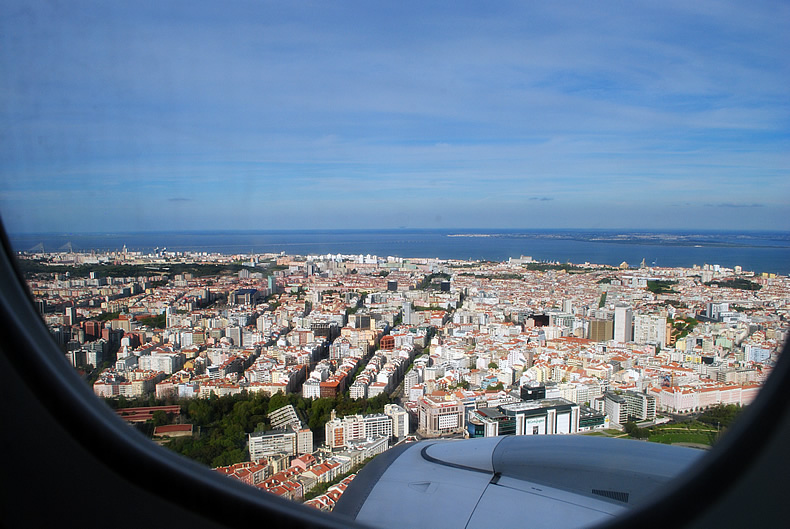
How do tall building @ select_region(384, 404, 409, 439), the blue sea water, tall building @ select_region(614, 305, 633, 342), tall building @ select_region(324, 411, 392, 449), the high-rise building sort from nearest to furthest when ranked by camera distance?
the blue sea water → tall building @ select_region(324, 411, 392, 449) → tall building @ select_region(384, 404, 409, 439) → the high-rise building → tall building @ select_region(614, 305, 633, 342)

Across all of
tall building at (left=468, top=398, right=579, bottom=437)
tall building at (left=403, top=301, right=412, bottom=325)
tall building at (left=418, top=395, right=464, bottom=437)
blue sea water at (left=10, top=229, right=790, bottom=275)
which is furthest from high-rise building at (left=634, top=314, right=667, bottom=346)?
tall building at (left=403, top=301, right=412, bottom=325)

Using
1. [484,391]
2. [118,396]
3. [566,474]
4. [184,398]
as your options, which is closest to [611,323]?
[484,391]

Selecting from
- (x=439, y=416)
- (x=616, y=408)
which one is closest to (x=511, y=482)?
(x=616, y=408)

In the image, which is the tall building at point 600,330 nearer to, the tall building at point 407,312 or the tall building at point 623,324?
the tall building at point 623,324

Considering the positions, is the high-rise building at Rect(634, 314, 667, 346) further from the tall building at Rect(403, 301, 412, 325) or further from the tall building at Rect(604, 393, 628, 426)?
the tall building at Rect(403, 301, 412, 325)

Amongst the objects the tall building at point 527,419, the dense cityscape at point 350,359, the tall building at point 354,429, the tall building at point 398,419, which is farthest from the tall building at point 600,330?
the tall building at point 354,429

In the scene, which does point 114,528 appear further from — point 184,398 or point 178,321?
point 178,321
